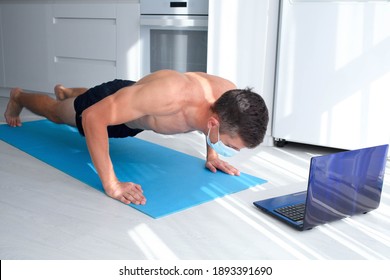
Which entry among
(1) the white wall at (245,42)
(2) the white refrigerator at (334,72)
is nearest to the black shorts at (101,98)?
(1) the white wall at (245,42)

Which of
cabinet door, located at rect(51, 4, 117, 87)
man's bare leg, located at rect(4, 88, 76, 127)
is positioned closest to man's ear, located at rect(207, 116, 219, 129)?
man's bare leg, located at rect(4, 88, 76, 127)

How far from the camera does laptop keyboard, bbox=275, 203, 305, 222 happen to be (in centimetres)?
145

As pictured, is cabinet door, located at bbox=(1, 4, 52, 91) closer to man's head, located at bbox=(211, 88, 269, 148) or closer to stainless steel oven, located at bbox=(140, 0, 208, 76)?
stainless steel oven, located at bbox=(140, 0, 208, 76)

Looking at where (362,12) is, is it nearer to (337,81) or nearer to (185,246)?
(337,81)

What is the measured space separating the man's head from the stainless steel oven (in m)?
1.35

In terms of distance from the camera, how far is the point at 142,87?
153 centimetres

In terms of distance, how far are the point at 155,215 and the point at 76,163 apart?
2.25 feet

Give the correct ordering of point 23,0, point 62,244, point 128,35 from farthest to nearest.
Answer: point 23,0 < point 128,35 < point 62,244

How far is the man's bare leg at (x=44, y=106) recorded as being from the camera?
2.17 metres

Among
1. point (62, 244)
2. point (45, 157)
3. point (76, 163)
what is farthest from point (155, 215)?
point (45, 157)

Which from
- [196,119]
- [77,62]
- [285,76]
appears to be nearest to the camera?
[196,119]

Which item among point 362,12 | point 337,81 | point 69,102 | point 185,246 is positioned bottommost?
point 185,246

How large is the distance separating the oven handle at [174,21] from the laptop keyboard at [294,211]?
1497 millimetres

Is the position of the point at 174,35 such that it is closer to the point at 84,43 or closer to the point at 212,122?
the point at 84,43
